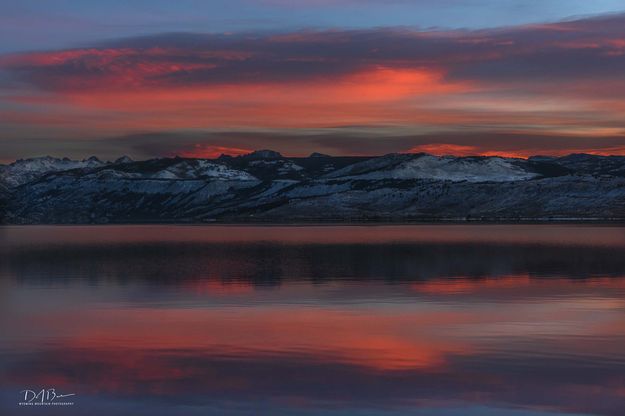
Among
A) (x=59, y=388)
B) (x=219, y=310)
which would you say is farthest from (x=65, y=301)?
(x=59, y=388)

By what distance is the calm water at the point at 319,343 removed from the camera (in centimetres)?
2538

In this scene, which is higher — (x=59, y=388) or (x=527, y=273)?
(x=59, y=388)

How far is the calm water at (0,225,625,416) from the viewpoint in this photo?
2538 centimetres

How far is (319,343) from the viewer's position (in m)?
34.9

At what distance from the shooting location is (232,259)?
9419 centimetres

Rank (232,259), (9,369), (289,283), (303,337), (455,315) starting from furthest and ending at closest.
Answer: (232,259)
(289,283)
(455,315)
(303,337)
(9,369)

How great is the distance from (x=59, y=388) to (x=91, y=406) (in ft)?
8.70

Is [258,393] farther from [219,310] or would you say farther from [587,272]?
[587,272]
